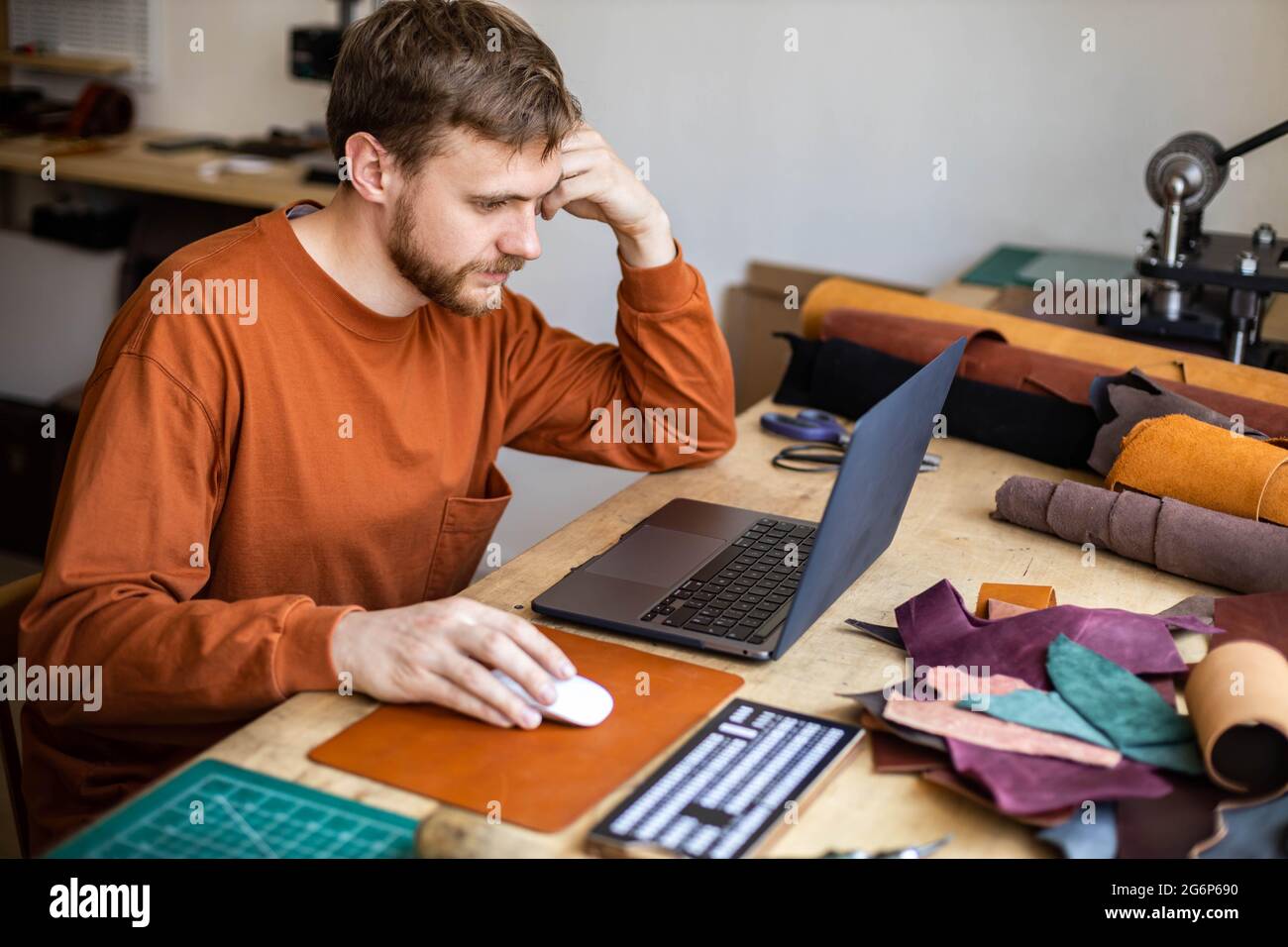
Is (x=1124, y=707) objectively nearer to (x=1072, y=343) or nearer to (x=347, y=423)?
(x=347, y=423)

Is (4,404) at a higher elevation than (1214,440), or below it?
below

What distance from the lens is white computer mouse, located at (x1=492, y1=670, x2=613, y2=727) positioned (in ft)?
3.20

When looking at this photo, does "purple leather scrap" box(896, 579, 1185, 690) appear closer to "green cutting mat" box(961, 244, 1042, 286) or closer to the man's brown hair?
the man's brown hair

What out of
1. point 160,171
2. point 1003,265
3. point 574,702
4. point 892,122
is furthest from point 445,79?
point 160,171

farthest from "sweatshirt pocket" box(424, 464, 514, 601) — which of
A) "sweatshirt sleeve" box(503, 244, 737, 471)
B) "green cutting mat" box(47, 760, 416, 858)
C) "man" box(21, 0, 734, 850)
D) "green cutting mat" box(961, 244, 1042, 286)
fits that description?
"green cutting mat" box(961, 244, 1042, 286)

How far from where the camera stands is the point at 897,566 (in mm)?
1327

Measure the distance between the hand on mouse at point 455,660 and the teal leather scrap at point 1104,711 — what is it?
32 cm

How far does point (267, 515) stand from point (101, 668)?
0.27 m

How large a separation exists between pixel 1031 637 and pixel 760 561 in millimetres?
307

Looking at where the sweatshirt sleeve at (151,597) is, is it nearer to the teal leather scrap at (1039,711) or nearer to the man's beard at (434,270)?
the man's beard at (434,270)

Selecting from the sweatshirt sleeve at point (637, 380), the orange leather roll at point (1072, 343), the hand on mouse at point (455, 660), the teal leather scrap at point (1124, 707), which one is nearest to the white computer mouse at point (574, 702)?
the hand on mouse at point (455, 660)

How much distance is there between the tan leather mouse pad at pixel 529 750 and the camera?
884 millimetres
